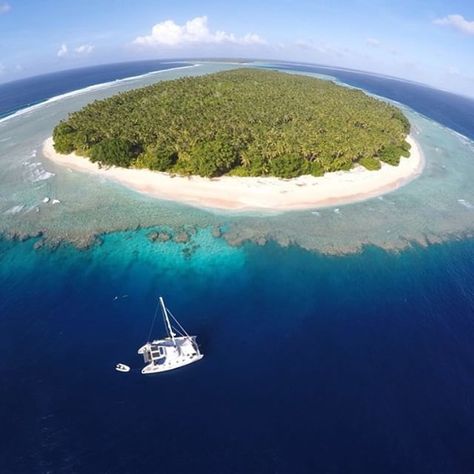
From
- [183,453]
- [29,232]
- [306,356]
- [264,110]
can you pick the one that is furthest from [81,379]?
[264,110]

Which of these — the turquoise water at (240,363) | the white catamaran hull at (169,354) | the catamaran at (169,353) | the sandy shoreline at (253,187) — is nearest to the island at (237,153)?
the sandy shoreline at (253,187)

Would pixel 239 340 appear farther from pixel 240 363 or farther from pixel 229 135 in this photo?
pixel 229 135

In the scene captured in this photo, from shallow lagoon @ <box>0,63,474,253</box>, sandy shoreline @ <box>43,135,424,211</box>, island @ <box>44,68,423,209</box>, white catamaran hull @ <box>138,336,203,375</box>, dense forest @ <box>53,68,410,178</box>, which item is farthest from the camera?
dense forest @ <box>53,68,410,178</box>

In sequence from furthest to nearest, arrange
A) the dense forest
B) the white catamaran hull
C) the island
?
the dense forest
the island
the white catamaran hull

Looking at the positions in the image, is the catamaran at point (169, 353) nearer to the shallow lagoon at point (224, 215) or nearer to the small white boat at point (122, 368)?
the small white boat at point (122, 368)

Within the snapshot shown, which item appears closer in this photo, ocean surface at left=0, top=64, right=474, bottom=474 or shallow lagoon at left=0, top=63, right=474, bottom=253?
ocean surface at left=0, top=64, right=474, bottom=474

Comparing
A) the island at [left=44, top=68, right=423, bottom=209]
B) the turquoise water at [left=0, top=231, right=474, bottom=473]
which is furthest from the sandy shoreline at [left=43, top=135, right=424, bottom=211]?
the turquoise water at [left=0, top=231, right=474, bottom=473]

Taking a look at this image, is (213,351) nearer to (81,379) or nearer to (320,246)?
(81,379)

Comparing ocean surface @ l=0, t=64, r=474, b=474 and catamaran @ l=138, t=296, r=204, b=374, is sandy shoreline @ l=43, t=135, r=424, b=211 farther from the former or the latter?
catamaran @ l=138, t=296, r=204, b=374
